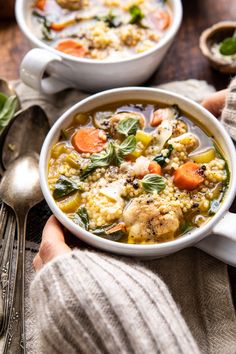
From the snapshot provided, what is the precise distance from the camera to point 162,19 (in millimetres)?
3236

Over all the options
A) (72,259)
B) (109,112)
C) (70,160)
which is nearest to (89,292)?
(72,259)

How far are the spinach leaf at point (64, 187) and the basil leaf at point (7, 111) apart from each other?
1.97ft

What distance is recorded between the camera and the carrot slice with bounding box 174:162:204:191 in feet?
7.73

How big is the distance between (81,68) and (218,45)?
902 mm

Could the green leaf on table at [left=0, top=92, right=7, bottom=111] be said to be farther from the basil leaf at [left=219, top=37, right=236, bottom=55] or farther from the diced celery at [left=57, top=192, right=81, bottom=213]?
the basil leaf at [left=219, top=37, right=236, bottom=55]

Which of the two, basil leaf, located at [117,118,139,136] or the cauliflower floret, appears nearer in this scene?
basil leaf, located at [117,118,139,136]

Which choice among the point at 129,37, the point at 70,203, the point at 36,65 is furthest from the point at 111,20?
the point at 70,203

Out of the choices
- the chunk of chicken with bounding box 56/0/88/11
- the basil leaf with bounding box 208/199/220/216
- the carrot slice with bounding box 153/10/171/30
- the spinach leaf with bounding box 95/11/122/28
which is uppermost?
the chunk of chicken with bounding box 56/0/88/11

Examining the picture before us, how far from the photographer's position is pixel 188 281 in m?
2.44

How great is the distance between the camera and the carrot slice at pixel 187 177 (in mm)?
2357

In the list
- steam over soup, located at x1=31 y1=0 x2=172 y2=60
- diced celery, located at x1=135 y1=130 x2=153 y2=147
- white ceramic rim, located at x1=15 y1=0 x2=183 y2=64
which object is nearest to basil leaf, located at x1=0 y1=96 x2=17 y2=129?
white ceramic rim, located at x1=15 y1=0 x2=183 y2=64

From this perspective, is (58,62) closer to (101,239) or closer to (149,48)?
(149,48)

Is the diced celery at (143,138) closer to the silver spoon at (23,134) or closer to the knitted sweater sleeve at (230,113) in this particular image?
the knitted sweater sleeve at (230,113)

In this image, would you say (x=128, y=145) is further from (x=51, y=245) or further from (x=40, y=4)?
(x=40, y=4)
